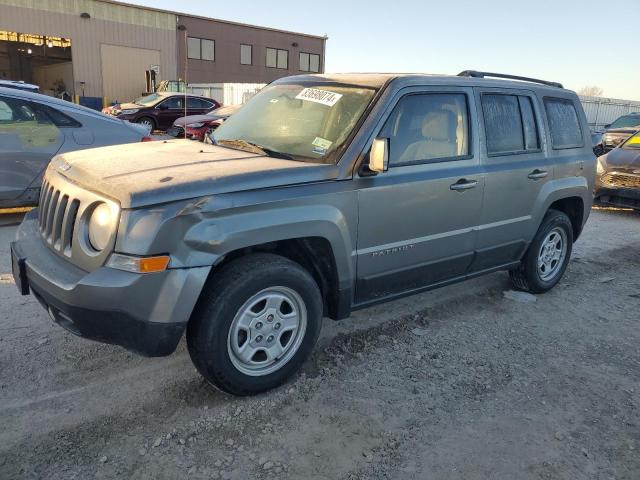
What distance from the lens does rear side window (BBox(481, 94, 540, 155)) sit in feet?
13.4

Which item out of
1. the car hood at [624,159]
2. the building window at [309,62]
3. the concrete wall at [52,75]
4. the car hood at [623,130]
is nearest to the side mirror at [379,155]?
the car hood at [624,159]

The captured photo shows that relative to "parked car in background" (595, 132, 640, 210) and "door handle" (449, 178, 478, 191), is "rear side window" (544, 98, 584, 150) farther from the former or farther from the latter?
"parked car in background" (595, 132, 640, 210)

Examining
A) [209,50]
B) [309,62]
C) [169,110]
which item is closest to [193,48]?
[209,50]

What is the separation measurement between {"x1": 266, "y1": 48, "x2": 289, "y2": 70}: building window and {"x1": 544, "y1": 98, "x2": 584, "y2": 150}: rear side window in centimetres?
3855

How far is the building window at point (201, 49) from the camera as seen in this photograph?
36125 millimetres

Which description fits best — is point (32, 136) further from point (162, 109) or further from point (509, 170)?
point (162, 109)

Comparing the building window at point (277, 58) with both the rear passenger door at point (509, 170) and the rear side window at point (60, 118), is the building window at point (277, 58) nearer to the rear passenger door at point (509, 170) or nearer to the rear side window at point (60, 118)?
the rear side window at point (60, 118)

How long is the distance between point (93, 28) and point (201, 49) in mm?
7837

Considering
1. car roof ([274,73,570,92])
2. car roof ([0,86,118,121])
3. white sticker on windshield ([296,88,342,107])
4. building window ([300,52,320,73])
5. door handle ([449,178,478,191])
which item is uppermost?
building window ([300,52,320,73])

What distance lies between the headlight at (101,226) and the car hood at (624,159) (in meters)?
8.70

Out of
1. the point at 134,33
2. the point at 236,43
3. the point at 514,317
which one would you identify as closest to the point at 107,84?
the point at 134,33

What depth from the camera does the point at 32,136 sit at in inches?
238

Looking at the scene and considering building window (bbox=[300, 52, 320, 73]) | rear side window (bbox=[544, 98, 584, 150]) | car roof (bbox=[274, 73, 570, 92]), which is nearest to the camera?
car roof (bbox=[274, 73, 570, 92])

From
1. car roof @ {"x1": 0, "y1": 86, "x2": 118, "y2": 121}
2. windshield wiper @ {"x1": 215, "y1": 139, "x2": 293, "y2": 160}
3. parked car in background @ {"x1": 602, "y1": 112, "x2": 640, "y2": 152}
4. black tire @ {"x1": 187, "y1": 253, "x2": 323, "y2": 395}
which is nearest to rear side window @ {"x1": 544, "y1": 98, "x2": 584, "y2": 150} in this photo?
windshield wiper @ {"x1": 215, "y1": 139, "x2": 293, "y2": 160}
